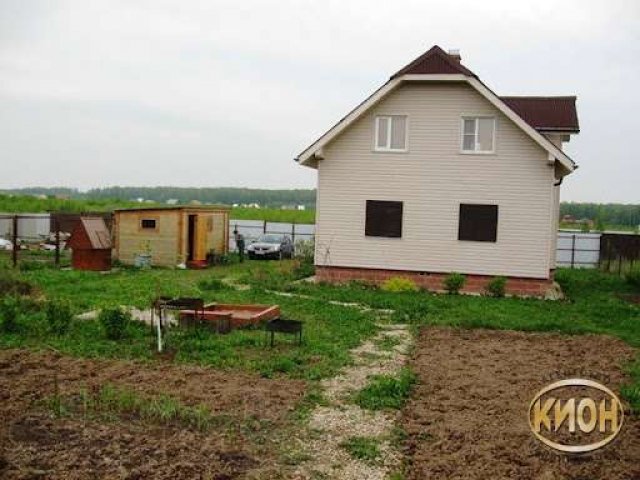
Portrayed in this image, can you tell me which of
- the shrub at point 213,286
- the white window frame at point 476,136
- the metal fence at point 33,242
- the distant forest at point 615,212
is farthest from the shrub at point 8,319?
the distant forest at point 615,212

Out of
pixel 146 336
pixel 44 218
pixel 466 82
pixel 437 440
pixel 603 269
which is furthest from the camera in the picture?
pixel 44 218

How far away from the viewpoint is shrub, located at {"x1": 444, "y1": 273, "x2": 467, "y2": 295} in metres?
19.4

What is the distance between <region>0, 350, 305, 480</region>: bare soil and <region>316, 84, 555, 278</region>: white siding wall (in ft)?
39.4

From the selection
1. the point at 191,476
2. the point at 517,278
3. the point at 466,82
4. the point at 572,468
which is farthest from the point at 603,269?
the point at 191,476

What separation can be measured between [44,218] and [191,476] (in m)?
31.8

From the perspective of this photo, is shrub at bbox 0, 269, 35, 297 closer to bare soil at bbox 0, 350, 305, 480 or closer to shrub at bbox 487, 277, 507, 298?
bare soil at bbox 0, 350, 305, 480

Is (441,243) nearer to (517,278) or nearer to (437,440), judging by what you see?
(517,278)

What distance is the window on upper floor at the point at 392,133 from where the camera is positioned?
68.6 feet

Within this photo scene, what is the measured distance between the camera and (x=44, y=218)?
34.9 m

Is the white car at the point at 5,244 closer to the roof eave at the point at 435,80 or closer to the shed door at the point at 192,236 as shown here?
the shed door at the point at 192,236

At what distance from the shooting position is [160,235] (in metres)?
25.4

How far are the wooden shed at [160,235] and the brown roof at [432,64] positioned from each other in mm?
9925

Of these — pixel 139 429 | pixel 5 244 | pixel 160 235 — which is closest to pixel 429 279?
pixel 160 235

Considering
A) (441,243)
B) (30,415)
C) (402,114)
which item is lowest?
(30,415)
